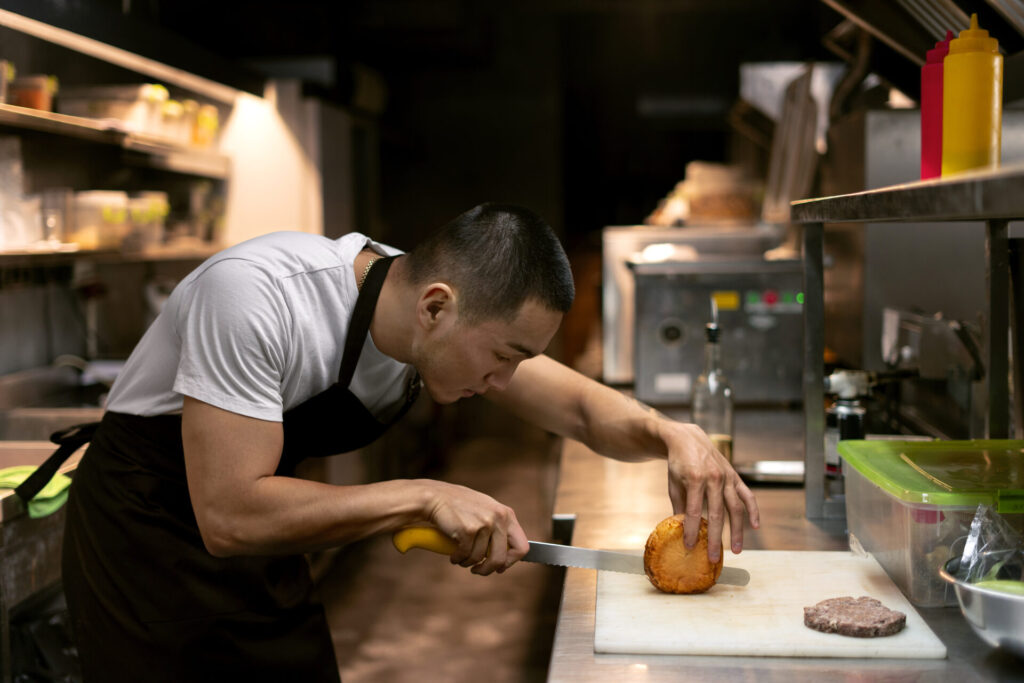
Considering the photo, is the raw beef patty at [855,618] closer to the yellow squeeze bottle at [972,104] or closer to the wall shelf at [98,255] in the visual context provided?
the yellow squeeze bottle at [972,104]

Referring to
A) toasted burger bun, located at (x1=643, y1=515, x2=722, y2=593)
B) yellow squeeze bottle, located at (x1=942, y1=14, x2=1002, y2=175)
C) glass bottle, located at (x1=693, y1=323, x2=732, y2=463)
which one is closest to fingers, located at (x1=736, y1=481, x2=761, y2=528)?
toasted burger bun, located at (x1=643, y1=515, x2=722, y2=593)

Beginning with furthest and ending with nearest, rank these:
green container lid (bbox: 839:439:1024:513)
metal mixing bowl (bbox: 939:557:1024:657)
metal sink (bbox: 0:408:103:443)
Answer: metal sink (bbox: 0:408:103:443) < green container lid (bbox: 839:439:1024:513) < metal mixing bowl (bbox: 939:557:1024:657)

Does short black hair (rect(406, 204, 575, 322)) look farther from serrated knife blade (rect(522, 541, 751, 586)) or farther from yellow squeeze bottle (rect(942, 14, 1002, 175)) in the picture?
yellow squeeze bottle (rect(942, 14, 1002, 175))

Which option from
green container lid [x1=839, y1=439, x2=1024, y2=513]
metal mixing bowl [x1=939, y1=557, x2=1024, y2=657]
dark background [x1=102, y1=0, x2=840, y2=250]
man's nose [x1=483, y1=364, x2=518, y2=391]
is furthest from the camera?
dark background [x1=102, y1=0, x2=840, y2=250]

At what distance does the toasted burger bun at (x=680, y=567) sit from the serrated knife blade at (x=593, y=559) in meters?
0.07

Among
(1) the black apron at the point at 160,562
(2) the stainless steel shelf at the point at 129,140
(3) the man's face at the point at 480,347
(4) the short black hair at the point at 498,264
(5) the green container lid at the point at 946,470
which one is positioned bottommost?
(1) the black apron at the point at 160,562

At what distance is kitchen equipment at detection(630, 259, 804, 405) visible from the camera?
297cm

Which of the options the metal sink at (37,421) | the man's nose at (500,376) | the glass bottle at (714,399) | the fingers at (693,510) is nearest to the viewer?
the fingers at (693,510)

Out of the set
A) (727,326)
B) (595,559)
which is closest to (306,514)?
(595,559)

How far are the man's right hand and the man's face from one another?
197 mm

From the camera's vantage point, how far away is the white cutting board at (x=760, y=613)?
113 cm

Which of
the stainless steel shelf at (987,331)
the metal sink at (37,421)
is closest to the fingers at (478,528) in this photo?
the stainless steel shelf at (987,331)

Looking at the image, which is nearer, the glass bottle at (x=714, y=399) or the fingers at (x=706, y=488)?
the fingers at (x=706, y=488)

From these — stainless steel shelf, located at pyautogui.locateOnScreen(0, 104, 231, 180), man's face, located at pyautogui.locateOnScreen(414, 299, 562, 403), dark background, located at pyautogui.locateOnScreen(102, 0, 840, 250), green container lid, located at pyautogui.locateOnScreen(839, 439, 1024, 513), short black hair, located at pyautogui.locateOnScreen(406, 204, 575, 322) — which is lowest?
green container lid, located at pyautogui.locateOnScreen(839, 439, 1024, 513)
